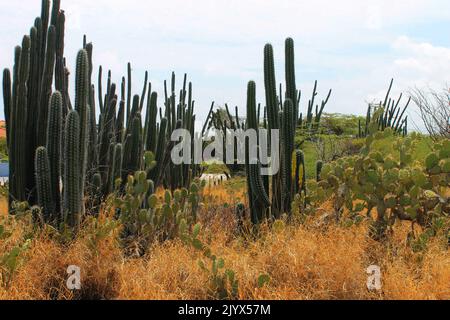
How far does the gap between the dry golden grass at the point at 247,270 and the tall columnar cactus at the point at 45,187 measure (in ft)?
0.83

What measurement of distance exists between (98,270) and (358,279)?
5.82 ft

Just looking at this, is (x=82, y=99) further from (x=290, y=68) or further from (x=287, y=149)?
(x=290, y=68)

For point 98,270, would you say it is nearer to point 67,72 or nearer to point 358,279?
point 358,279

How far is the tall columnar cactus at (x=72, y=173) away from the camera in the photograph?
15.5ft

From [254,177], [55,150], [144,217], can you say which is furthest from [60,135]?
[254,177]

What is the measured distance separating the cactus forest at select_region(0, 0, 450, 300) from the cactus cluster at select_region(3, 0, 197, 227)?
0.01 meters

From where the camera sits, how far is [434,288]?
4.25m

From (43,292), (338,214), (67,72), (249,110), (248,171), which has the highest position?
(67,72)

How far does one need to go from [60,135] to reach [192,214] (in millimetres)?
1444

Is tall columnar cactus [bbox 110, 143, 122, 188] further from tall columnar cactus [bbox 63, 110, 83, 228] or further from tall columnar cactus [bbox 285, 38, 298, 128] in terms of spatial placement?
tall columnar cactus [bbox 285, 38, 298, 128]

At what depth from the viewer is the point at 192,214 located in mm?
5801

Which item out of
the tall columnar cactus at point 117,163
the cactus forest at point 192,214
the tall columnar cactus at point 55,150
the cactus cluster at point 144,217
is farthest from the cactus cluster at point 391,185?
the tall columnar cactus at point 55,150
